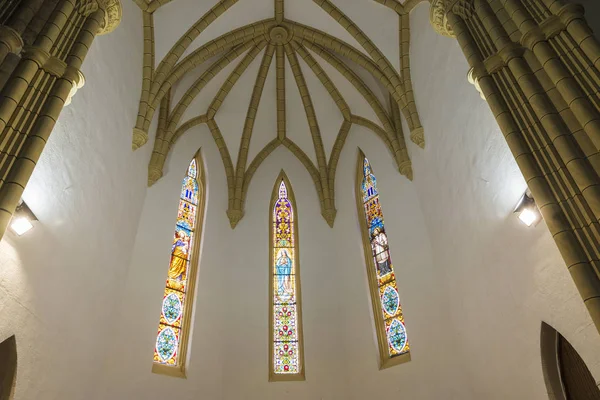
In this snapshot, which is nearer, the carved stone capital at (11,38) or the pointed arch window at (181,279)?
the carved stone capital at (11,38)

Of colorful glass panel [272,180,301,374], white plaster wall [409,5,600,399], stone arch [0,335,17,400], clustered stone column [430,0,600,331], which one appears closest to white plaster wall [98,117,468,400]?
colorful glass panel [272,180,301,374]

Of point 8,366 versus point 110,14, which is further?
point 110,14

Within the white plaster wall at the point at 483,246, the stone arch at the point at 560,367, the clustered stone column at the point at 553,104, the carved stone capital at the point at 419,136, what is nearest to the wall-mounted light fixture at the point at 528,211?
the white plaster wall at the point at 483,246

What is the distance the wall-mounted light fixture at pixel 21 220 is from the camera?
5.90m

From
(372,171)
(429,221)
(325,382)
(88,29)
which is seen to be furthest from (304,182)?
(88,29)

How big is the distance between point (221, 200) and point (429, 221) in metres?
5.05

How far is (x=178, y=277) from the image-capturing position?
10.4 metres

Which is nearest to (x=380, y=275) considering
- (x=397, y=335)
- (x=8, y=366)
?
(x=397, y=335)

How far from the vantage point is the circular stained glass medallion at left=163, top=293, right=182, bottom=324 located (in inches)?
389

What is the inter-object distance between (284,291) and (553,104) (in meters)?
7.50

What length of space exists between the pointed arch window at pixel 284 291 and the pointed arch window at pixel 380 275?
64.0 inches

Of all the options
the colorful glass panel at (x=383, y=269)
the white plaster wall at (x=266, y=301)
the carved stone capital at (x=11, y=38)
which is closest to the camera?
the carved stone capital at (x=11, y=38)

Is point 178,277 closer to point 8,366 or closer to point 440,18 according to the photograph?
point 8,366

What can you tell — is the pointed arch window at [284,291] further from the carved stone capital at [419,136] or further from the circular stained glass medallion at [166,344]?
the carved stone capital at [419,136]
